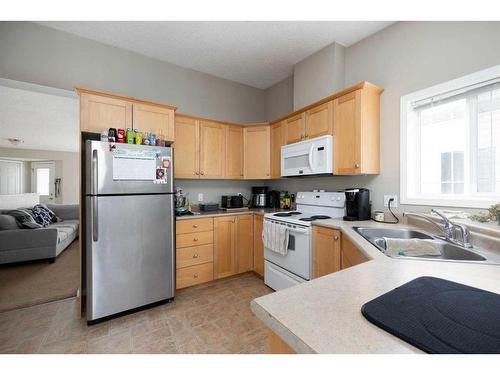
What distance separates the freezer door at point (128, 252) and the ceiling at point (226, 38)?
1769 millimetres

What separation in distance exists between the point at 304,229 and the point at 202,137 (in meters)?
1.78

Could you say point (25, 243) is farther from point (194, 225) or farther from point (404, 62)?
point (404, 62)

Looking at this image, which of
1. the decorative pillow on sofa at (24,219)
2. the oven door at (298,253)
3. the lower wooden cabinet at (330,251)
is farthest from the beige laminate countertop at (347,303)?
the decorative pillow on sofa at (24,219)

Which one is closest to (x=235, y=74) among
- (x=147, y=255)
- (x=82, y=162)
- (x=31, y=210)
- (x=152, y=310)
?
(x=82, y=162)

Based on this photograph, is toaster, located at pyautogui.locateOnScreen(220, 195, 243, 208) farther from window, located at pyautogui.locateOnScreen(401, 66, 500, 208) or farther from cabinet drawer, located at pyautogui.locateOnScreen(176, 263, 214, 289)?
window, located at pyautogui.locateOnScreen(401, 66, 500, 208)

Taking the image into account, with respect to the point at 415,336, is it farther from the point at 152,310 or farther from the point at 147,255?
the point at 152,310

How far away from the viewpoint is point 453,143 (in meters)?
1.89

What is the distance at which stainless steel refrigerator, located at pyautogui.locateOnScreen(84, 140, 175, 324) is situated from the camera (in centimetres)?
190

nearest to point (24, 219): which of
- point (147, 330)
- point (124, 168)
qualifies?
→ point (124, 168)

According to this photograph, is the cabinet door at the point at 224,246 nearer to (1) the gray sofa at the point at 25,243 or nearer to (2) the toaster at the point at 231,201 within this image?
(2) the toaster at the point at 231,201

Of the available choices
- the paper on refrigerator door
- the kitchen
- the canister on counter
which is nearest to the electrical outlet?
the kitchen

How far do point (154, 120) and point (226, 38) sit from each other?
1.21m

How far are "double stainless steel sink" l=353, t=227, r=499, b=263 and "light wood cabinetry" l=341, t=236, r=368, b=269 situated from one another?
0.12m

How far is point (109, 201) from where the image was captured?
194 centimetres
